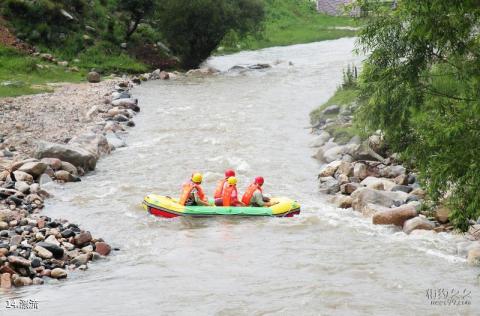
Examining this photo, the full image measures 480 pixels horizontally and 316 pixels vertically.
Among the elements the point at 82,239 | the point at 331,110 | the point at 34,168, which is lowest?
the point at 82,239

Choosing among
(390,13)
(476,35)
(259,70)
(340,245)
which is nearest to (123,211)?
(340,245)

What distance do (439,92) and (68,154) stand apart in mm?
12689

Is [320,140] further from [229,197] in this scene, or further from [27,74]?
[27,74]

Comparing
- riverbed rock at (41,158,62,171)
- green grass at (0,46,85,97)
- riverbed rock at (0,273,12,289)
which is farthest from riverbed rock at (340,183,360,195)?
green grass at (0,46,85,97)

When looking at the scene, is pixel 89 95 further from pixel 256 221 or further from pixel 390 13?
pixel 390 13

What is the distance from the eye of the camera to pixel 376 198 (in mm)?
16656

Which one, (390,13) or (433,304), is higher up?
(390,13)

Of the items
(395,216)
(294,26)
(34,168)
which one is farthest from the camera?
(294,26)

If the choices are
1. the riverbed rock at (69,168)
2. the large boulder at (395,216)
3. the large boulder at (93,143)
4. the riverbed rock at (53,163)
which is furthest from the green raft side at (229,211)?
the large boulder at (93,143)

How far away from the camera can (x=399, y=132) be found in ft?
41.3

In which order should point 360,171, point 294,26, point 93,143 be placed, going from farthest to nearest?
point 294,26, point 93,143, point 360,171

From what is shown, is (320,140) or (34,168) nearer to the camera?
(34,168)

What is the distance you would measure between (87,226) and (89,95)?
16.1 m

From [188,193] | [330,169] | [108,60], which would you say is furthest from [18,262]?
[108,60]
